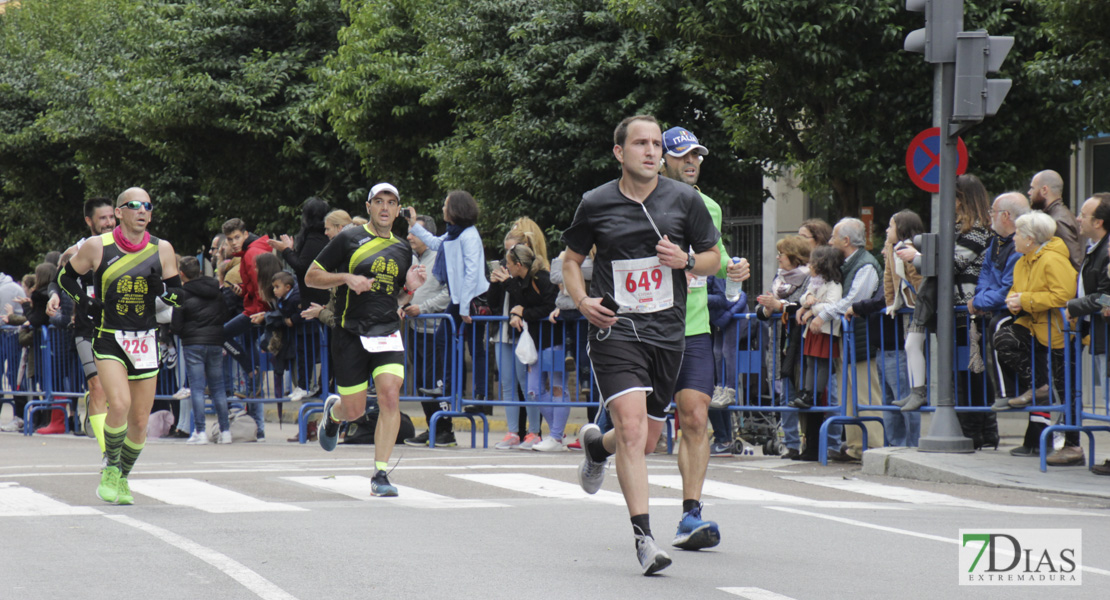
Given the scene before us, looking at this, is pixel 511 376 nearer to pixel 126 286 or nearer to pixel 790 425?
pixel 790 425

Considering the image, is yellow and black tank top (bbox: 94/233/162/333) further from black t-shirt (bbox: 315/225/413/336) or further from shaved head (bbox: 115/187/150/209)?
black t-shirt (bbox: 315/225/413/336)

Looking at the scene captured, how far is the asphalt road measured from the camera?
608 centimetres

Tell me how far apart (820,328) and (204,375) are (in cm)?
631

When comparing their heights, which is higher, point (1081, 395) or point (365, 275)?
point (365, 275)

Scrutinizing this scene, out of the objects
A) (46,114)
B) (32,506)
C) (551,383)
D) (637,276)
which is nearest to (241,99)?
(46,114)

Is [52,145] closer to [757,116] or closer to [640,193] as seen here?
[757,116]

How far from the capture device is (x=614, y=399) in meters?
6.56

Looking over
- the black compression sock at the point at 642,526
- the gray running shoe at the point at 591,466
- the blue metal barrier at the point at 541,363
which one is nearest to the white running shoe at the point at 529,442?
the blue metal barrier at the point at 541,363

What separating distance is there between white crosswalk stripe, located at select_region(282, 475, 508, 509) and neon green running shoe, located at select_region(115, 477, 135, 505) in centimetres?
129

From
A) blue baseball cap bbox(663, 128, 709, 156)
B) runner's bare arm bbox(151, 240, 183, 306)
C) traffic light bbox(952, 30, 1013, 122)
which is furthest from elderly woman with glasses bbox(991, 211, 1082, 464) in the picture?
runner's bare arm bbox(151, 240, 183, 306)

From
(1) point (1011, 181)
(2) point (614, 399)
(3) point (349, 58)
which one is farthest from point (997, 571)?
(3) point (349, 58)

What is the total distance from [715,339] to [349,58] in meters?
12.8

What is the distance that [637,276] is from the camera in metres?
6.64

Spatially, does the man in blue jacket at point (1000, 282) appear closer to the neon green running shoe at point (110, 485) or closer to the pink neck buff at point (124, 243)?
the pink neck buff at point (124, 243)
